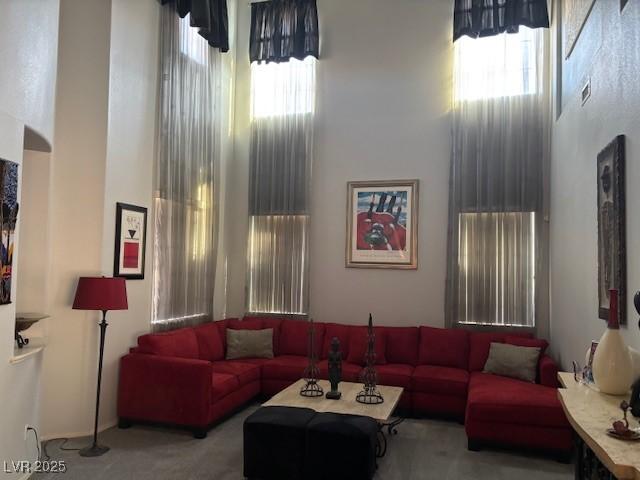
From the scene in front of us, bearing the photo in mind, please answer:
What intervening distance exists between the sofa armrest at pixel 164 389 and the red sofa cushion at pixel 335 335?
6.28 ft

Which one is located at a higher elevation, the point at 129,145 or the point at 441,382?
the point at 129,145

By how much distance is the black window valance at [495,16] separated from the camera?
5.79 meters

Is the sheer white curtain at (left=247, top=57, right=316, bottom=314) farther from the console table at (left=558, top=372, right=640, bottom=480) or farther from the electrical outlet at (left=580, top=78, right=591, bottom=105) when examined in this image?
the console table at (left=558, top=372, right=640, bottom=480)

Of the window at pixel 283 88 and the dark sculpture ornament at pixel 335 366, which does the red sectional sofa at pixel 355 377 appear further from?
the window at pixel 283 88

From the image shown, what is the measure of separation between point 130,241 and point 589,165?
4.16 metres

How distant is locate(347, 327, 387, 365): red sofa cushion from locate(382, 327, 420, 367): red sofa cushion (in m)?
0.07

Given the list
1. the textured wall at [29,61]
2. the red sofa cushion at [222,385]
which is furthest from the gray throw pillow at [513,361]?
the textured wall at [29,61]

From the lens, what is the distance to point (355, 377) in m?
5.32

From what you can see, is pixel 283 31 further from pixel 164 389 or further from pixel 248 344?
pixel 164 389

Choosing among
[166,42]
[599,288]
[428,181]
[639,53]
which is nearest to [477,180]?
[428,181]

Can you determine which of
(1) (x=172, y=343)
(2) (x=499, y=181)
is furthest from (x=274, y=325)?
(2) (x=499, y=181)

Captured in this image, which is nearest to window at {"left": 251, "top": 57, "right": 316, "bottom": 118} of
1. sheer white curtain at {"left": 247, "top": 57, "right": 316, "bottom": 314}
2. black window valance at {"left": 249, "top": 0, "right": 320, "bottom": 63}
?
sheer white curtain at {"left": 247, "top": 57, "right": 316, "bottom": 314}

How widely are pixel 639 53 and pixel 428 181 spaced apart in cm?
343

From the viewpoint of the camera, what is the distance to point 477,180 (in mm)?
5980
